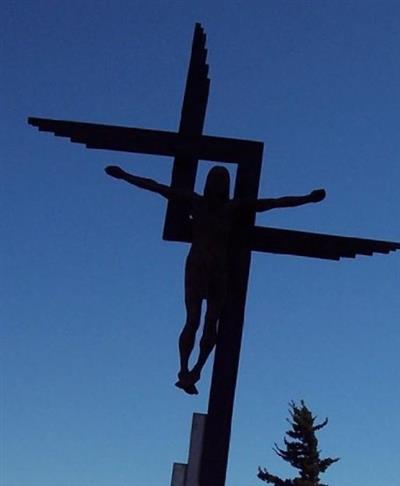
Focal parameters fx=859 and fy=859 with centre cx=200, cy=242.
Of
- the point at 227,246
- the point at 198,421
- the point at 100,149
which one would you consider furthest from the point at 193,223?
the point at 198,421

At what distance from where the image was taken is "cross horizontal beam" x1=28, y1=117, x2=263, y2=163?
238 inches

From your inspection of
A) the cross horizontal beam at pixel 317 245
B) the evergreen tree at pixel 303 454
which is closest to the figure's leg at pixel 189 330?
the cross horizontal beam at pixel 317 245

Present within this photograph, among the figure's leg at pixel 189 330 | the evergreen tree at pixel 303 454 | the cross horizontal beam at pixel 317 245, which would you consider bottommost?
the figure's leg at pixel 189 330

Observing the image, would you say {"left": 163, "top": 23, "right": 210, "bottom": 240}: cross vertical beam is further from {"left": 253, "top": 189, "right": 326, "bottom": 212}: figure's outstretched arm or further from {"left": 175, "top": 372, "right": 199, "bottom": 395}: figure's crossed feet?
{"left": 175, "top": 372, "right": 199, "bottom": 395}: figure's crossed feet

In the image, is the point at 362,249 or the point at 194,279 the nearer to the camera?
the point at 194,279

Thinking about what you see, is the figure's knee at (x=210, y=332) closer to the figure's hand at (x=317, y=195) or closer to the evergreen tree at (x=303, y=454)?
the figure's hand at (x=317, y=195)

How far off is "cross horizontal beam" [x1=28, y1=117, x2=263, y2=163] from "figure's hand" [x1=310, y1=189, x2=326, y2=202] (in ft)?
1.78

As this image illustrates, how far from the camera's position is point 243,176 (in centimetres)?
611

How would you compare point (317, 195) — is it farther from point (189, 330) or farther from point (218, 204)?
point (189, 330)

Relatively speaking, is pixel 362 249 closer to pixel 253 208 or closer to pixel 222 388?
pixel 253 208

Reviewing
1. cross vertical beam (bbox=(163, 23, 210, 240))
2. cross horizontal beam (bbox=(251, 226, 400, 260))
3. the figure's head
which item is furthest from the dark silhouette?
cross horizontal beam (bbox=(251, 226, 400, 260))

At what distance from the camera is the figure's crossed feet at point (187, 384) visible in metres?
5.42

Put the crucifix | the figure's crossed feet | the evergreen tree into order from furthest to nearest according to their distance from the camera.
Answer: the evergreen tree
the crucifix
the figure's crossed feet

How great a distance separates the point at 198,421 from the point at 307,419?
2107cm
